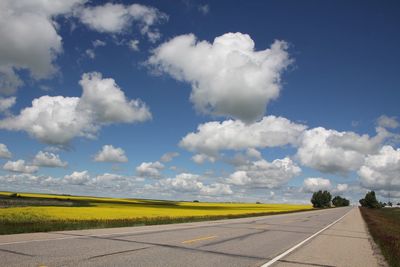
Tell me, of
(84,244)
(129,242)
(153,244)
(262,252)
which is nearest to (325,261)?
(262,252)

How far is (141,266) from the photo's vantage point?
895 centimetres

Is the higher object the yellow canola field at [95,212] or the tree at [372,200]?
the tree at [372,200]

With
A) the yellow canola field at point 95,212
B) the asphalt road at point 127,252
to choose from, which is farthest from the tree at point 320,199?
the asphalt road at point 127,252

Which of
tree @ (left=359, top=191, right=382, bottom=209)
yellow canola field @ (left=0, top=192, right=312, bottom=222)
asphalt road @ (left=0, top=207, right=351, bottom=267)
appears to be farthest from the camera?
tree @ (left=359, top=191, right=382, bottom=209)

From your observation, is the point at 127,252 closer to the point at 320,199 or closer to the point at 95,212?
the point at 95,212

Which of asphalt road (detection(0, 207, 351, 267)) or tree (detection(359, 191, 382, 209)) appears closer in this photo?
asphalt road (detection(0, 207, 351, 267))

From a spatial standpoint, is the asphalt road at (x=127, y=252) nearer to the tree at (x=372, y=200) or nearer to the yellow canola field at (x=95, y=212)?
the yellow canola field at (x=95, y=212)

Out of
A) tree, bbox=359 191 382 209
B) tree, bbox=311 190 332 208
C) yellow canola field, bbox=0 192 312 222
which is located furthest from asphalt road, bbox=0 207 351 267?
tree, bbox=359 191 382 209

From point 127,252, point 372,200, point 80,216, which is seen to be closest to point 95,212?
point 80,216

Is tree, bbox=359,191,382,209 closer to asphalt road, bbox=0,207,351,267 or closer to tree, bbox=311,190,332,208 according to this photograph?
tree, bbox=311,190,332,208

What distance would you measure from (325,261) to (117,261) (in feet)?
20.8

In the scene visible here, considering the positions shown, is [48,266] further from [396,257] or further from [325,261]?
[396,257]

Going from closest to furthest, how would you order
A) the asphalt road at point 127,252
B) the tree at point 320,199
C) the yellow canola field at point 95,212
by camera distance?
the asphalt road at point 127,252
the yellow canola field at point 95,212
the tree at point 320,199

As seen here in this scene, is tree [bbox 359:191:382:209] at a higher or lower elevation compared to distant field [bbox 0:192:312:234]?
higher
